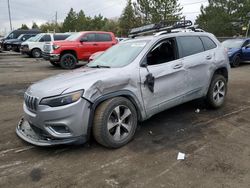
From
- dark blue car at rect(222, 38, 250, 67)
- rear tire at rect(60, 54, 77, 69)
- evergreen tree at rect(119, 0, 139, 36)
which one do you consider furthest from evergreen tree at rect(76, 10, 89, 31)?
dark blue car at rect(222, 38, 250, 67)

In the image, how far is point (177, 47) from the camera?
505cm

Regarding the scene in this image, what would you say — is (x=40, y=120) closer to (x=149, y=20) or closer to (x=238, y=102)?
(x=238, y=102)

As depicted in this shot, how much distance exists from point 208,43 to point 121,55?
6.96ft

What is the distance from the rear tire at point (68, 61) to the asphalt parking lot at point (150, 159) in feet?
29.1

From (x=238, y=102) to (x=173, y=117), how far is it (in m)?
2.09

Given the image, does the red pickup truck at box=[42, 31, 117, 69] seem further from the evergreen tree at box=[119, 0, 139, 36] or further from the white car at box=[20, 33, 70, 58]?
the evergreen tree at box=[119, 0, 139, 36]

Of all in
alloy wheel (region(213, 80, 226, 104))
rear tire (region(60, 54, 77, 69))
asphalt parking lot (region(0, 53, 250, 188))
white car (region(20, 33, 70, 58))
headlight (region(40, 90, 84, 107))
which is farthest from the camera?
white car (region(20, 33, 70, 58))

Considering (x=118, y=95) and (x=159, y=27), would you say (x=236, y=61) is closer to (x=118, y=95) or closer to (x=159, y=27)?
(x=159, y=27)

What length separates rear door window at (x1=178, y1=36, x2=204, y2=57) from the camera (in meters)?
5.14

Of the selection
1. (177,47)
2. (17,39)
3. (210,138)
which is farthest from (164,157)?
(17,39)

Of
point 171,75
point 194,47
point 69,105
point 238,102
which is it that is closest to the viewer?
point 69,105

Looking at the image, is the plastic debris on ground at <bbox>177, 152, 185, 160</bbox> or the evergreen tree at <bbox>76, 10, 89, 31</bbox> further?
the evergreen tree at <bbox>76, 10, 89, 31</bbox>

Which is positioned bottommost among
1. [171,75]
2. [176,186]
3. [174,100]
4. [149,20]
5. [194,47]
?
[176,186]

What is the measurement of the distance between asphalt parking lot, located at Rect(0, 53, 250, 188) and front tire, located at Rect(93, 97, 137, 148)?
6.1 inches
